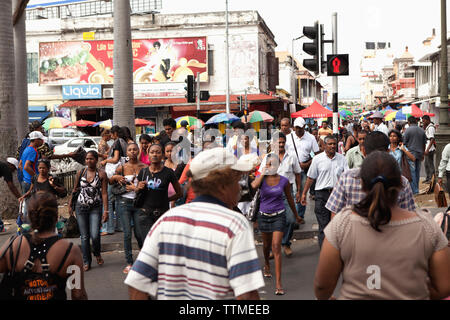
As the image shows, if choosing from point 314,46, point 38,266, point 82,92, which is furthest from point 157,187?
point 82,92

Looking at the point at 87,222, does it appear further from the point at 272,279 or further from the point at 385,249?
the point at 385,249

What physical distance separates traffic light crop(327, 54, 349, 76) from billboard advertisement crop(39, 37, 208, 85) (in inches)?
1023

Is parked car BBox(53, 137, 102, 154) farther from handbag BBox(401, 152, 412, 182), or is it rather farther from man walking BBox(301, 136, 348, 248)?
man walking BBox(301, 136, 348, 248)

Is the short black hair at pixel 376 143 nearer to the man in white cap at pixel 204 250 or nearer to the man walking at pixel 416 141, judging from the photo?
the man in white cap at pixel 204 250

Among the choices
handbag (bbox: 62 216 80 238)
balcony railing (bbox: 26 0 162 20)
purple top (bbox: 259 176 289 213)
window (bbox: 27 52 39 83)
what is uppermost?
balcony railing (bbox: 26 0 162 20)

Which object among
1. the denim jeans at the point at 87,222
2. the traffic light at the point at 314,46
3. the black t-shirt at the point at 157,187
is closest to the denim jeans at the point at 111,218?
the denim jeans at the point at 87,222

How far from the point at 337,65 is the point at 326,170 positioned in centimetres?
392

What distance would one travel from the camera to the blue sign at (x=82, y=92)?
37594mm

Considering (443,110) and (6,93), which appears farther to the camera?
(443,110)

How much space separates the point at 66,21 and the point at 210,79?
34.0 feet

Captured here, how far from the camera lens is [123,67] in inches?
475

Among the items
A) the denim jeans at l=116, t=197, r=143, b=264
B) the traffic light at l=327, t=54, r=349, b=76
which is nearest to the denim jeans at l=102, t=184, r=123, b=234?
the denim jeans at l=116, t=197, r=143, b=264

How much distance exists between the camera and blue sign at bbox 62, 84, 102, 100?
1480 inches
